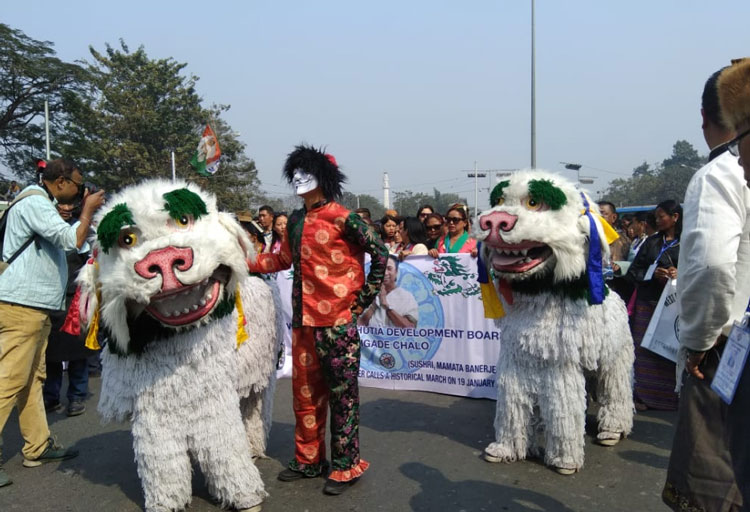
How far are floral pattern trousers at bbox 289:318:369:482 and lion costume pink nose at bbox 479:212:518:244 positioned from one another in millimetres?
1091

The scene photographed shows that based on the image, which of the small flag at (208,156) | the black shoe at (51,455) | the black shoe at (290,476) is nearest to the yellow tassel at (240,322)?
the black shoe at (290,476)

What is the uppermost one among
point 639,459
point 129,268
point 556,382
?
point 129,268

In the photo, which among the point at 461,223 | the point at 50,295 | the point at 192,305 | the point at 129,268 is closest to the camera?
the point at 129,268

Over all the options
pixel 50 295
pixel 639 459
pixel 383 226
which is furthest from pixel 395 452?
pixel 383 226

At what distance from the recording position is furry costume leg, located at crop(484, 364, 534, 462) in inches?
155

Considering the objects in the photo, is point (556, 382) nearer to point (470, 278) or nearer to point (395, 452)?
point (395, 452)

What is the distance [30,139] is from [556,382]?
32585 mm

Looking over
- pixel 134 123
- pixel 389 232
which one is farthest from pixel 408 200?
Answer: pixel 389 232

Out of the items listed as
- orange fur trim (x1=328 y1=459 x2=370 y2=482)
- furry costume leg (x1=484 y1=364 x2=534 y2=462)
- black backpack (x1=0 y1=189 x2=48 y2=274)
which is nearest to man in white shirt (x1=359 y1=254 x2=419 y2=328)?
furry costume leg (x1=484 y1=364 x2=534 y2=462)

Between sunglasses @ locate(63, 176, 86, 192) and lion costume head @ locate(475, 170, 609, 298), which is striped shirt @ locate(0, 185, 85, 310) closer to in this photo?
sunglasses @ locate(63, 176, 86, 192)

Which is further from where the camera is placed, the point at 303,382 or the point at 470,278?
the point at 470,278

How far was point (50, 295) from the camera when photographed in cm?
395

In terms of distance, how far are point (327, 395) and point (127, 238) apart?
161 centimetres

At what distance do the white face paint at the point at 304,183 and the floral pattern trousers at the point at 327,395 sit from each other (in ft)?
2.88
